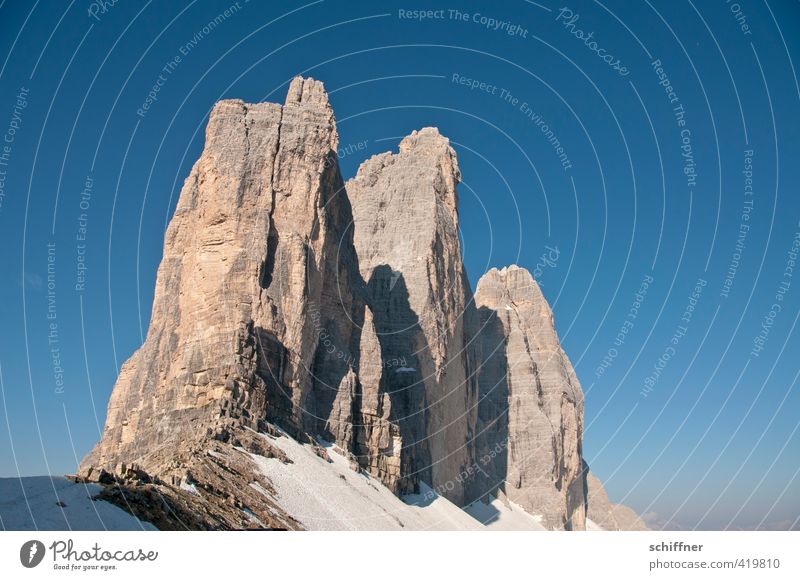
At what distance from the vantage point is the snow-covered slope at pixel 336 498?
44.1 meters

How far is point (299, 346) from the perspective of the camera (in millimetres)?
57750

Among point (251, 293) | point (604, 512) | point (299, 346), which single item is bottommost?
point (604, 512)

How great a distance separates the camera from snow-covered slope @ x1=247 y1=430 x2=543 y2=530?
145 feet

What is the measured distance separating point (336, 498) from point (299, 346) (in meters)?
12.7

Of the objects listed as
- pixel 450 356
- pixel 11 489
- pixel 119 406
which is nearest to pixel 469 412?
pixel 450 356

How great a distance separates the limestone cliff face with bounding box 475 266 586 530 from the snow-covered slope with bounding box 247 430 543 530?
3781 centimetres

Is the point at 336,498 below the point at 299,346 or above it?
below

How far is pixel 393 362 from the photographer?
261 feet

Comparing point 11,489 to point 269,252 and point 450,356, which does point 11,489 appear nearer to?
point 269,252

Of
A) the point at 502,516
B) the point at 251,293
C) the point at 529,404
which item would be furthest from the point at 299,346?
the point at 529,404

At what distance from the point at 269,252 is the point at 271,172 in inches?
255
